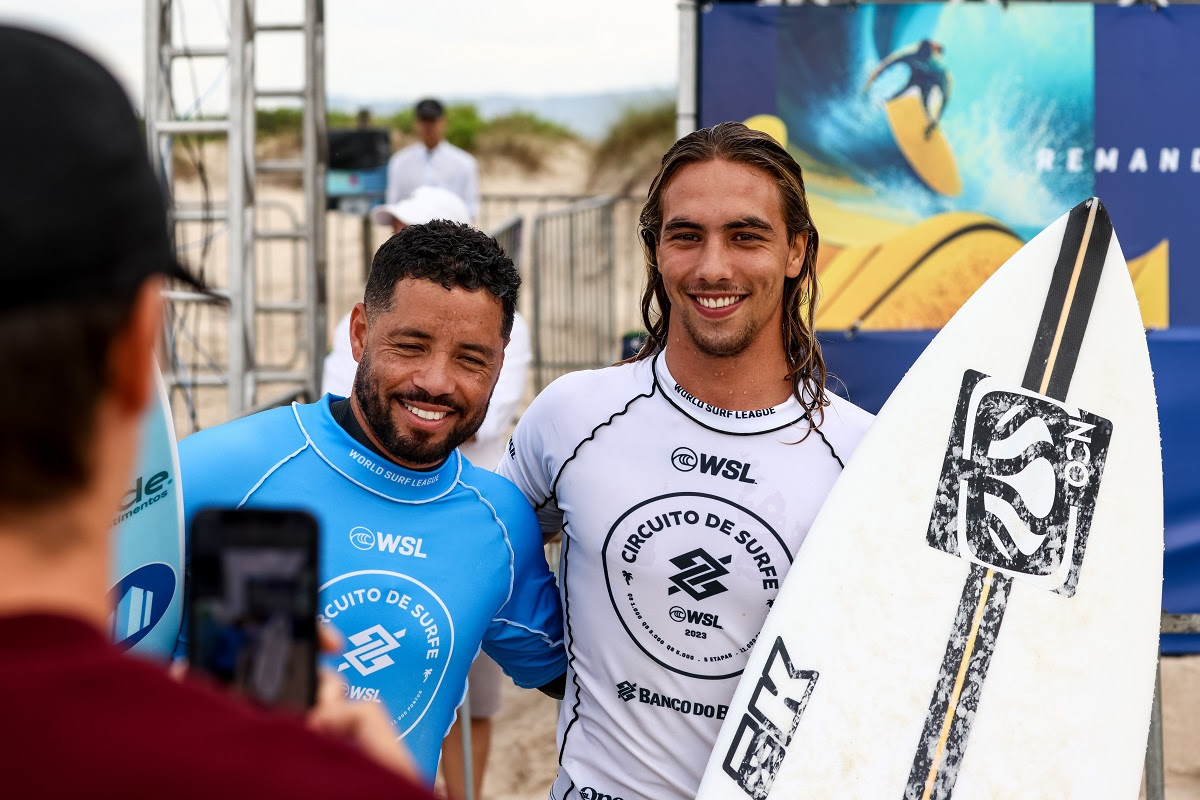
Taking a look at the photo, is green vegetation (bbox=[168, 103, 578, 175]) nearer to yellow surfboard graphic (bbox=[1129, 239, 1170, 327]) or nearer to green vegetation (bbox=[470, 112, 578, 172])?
green vegetation (bbox=[470, 112, 578, 172])

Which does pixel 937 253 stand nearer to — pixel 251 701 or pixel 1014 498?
pixel 1014 498

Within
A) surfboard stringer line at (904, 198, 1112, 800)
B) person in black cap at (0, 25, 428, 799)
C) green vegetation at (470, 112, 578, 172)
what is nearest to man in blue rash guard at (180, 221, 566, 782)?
surfboard stringer line at (904, 198, 1112, 800)

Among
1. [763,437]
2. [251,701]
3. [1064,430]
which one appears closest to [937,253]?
[1064,430]

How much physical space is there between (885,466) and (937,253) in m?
3.10

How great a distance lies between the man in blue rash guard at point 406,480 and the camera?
5.59 ft

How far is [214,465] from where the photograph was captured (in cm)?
175

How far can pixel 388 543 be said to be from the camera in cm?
175

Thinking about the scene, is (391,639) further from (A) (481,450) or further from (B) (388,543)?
(A) (481,450)

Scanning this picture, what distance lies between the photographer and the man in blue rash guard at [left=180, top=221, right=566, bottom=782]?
1.70 metres

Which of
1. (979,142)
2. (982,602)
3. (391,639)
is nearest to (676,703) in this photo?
(391,639)

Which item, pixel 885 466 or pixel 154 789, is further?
pixel 885 466

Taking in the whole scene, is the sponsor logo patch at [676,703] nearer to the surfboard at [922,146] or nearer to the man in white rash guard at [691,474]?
the man in white rash guard at [691,474]

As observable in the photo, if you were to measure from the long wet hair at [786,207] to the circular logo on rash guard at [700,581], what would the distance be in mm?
249

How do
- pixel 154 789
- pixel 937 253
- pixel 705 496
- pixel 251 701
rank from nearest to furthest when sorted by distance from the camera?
pixel 154 789, pixel 251 701, pixel 705 496, pixel 937 253
